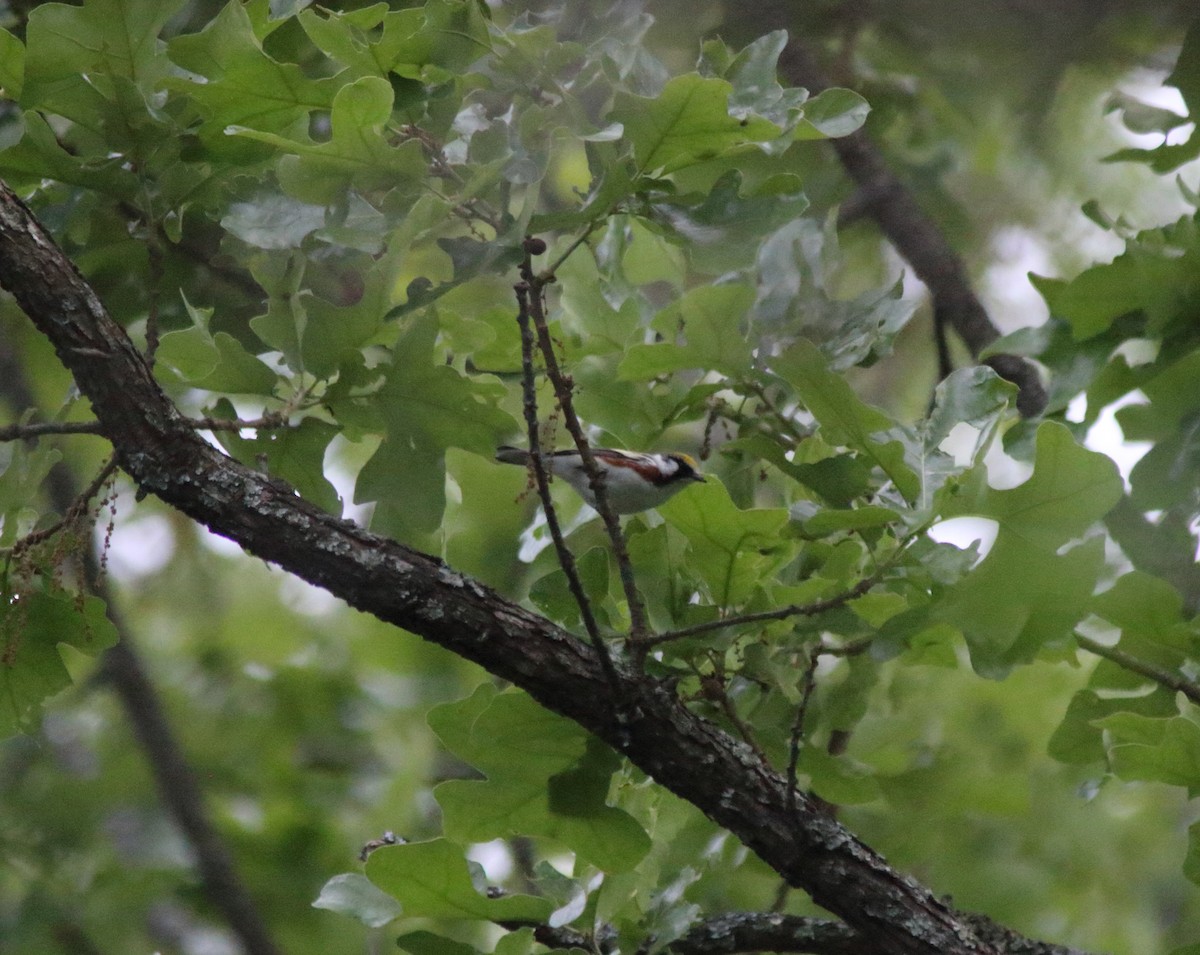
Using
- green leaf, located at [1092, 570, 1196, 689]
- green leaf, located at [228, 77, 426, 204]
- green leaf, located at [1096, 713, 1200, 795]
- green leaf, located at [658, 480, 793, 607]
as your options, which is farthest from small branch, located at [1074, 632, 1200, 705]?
green leaf, located at [228, 77, 426, 204]

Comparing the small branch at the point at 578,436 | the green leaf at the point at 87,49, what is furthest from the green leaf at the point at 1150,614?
the green leaf at the point at 87,49

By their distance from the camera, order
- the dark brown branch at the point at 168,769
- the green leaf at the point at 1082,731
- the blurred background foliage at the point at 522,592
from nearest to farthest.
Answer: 1. the green leaf at the point at 1082,731
2. the blurred background foliage at the point at 522,592
3. the dark brown branch at the point at 168,769

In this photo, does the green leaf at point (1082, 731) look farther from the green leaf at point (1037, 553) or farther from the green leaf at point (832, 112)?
the green leaf at point (832, 112)

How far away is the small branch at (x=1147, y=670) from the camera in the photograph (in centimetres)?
259

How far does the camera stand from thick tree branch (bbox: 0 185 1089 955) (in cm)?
222

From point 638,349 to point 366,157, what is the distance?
2.13ft

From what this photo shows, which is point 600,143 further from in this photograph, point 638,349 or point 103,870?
point 103,870

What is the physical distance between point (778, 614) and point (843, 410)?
0.38m

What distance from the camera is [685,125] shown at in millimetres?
2135

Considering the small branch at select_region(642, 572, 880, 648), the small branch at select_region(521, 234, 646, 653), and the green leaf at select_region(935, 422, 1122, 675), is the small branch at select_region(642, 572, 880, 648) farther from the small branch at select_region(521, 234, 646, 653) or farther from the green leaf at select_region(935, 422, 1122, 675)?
the green leaf at select_region(935, 422, 1122, 675)

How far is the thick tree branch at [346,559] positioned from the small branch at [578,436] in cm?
12

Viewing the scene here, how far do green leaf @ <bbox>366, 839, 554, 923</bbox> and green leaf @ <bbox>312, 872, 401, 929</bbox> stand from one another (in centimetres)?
4

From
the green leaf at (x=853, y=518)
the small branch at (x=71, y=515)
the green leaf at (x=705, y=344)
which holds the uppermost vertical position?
the small branch at (x=71, y=515)

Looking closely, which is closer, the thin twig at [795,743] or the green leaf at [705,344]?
the thin twig at [795,743]
